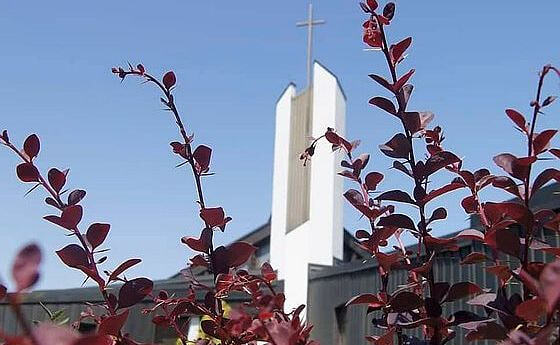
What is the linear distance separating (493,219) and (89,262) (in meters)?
0.44

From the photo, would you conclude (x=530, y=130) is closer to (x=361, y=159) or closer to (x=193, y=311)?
(x=361, y=159)

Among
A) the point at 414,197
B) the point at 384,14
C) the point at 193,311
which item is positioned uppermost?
the point at 384,14

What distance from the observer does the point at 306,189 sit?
834 centimetres

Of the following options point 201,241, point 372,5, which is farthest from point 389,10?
point 201,241

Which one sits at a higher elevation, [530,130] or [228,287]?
[530,130]

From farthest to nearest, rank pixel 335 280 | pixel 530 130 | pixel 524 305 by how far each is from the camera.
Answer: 1. pixel 335 280
2. pixel 530 130
3. pixel 524 305

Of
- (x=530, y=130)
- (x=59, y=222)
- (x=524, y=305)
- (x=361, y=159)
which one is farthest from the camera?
(x=361, y=159)

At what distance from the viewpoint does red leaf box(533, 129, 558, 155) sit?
2.43 ft

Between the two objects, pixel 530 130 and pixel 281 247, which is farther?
pixel 281 247

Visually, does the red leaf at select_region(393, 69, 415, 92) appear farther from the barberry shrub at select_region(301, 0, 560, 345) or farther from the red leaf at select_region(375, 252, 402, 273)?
the red leaf at select_region(375, 252, 402, 273)

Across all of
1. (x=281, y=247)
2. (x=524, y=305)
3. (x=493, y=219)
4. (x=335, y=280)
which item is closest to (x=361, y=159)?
(x=493, y=219)

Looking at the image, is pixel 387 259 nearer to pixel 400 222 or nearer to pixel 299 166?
pixel 400 222

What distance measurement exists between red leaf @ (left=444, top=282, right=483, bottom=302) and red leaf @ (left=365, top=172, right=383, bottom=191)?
0.23 metres

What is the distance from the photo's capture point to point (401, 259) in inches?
36.4
